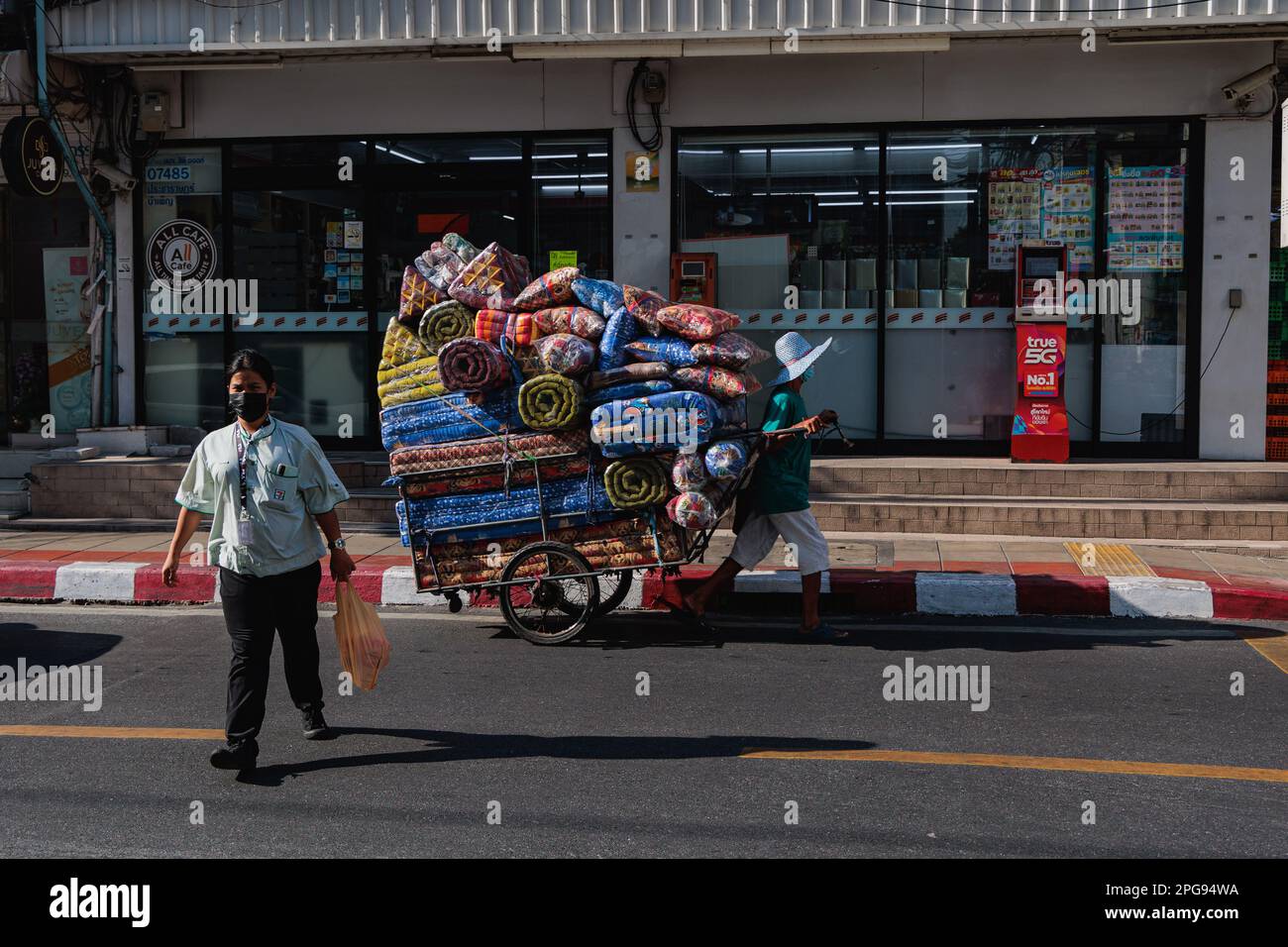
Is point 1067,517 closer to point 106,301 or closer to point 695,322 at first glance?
point 695,322

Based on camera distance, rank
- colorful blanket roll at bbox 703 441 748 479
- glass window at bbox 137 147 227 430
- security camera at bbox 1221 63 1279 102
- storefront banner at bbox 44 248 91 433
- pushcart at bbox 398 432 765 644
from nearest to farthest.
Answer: colorful blanket roll at bbox 703 441 748 479
pushcart at bbox 398 432 765 644
security camera at bbox 1221 63 1279 102
glass window at bbox 137 147 227 430
storefront banner at bbox 44 248 91 433

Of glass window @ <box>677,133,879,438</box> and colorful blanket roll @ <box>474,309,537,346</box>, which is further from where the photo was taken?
glass window @ <box>677,133,879,438</box>

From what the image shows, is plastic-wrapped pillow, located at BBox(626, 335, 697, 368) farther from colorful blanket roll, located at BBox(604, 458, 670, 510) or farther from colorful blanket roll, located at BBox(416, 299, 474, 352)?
colorful blanket roll, located at BBox(416, 299, 474, 352)

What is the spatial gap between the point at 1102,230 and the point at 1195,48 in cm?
176

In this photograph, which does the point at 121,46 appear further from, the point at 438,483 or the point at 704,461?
the point at 704,461

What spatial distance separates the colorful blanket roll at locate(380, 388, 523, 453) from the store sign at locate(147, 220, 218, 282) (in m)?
6.70

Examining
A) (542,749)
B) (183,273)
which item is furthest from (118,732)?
(183,273)

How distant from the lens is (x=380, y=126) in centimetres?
1325

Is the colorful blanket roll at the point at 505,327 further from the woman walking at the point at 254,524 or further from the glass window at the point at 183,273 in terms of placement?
the glass window at the point at 183,273

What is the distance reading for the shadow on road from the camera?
7.81 m

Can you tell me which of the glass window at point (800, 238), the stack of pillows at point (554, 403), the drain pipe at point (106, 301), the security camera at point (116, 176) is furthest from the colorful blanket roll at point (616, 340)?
the security camera at point (116, 176)

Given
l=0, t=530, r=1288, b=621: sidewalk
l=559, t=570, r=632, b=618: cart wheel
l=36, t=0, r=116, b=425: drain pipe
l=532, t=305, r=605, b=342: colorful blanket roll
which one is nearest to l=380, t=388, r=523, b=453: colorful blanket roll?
l=532, t=305, r=605, b=342: colorful blanket roll

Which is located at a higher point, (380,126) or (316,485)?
(380,126)

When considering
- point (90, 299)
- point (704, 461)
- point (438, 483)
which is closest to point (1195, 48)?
point (704, 461)
